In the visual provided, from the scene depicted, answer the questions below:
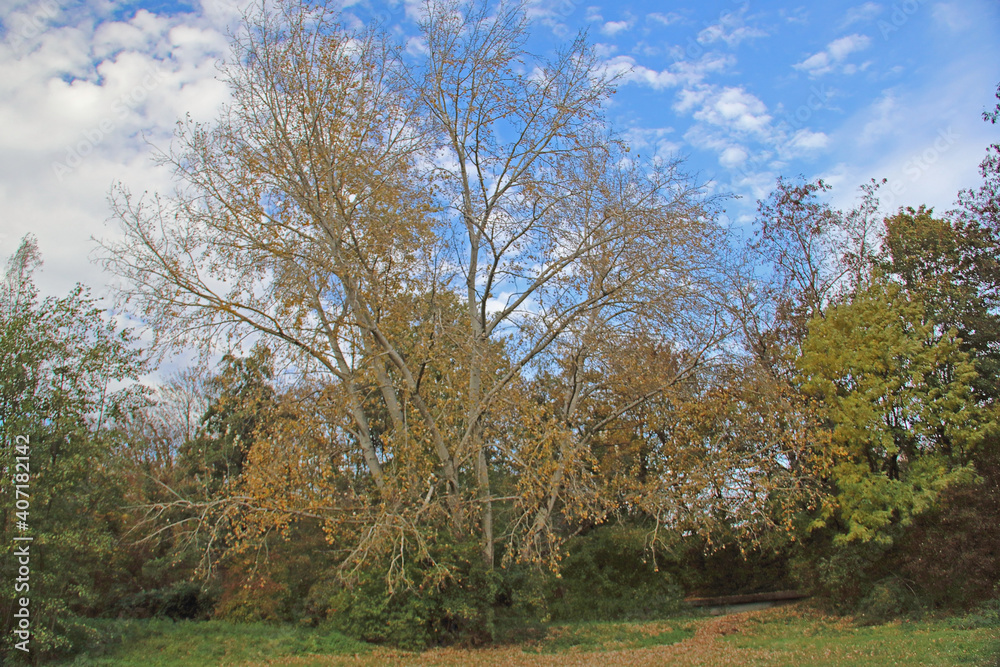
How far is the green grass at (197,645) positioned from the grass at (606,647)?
18 millimetres

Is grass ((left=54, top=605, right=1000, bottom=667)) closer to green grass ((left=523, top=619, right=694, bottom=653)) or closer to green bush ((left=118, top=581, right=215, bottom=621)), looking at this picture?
green grass ((left=523, top=619, right=694, bottom=653))

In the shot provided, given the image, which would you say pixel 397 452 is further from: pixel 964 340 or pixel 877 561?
pixel 964 340

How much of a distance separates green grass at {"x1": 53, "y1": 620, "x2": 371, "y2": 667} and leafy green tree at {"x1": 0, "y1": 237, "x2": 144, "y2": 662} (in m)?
0.77

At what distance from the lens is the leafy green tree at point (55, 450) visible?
1015cm

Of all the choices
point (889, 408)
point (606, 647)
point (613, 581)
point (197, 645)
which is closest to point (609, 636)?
point (606, 647)

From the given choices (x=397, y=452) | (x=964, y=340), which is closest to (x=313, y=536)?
(x=397, y=452)

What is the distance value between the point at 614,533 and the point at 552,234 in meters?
11.1

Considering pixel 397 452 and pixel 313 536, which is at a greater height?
pixel 397 452

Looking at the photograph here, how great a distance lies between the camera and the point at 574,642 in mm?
14203

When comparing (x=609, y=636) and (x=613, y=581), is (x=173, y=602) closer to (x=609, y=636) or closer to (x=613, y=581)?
(x=609, y=636)

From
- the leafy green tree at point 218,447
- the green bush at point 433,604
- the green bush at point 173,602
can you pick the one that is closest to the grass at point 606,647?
Answer: the green bush at point 433,604

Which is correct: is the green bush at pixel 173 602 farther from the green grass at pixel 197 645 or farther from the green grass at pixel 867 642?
the green grass at pixel 867 642

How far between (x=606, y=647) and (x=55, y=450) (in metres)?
11.1

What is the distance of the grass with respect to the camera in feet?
33.8
